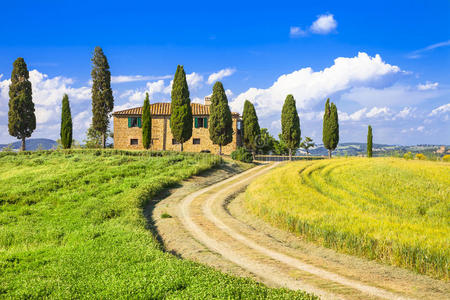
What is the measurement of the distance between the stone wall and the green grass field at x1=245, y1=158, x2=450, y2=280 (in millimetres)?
24440

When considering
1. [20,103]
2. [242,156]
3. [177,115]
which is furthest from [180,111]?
[20,103]

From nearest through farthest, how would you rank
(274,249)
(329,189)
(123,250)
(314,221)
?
(123,250) → (274,249) → (314,221) → (329,189)

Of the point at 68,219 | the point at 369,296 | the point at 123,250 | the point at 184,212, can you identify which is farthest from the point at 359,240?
the point at 68,219

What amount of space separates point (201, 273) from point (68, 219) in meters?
12.0

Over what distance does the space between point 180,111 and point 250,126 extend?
12.2 meters

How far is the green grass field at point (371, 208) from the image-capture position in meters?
10.7

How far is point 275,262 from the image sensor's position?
10594 mm

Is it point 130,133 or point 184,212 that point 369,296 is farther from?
point 130,133

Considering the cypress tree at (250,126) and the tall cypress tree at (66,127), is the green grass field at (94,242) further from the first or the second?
the cypress tree at (250,126)

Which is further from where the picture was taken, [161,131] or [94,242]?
[161,131]

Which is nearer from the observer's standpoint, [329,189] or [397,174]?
[329,189]

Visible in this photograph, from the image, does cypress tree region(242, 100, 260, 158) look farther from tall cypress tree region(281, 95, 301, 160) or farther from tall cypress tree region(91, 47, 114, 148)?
tall cypress tree region(91, 47, 114, 148)

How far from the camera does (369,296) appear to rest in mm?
8141

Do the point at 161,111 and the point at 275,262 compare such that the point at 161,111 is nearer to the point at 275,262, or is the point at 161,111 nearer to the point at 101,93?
the point at 101,93
